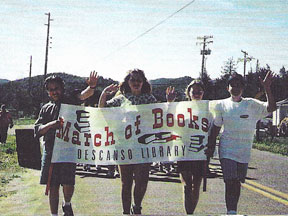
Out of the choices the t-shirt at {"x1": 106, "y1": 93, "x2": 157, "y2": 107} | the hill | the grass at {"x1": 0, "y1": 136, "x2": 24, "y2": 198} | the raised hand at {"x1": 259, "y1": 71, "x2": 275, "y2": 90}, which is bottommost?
the grass at {"x1": 0, "y1": 136, "x2": 24, "y2": 198}

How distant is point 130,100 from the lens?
17.2ft

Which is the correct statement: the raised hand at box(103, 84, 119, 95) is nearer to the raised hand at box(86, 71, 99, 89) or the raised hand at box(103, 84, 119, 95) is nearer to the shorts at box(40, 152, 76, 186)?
the raised hand at box(86, 71, 99, 89)

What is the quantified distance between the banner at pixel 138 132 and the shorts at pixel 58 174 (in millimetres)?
157

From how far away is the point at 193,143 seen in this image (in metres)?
5.32

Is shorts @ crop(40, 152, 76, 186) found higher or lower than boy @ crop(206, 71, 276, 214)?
lower

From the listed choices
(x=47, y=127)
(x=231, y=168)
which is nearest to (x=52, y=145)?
(x=47, y=127)

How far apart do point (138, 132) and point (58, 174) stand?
1.00m

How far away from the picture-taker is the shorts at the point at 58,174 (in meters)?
5.05

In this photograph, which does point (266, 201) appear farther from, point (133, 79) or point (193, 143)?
point (133, 79)

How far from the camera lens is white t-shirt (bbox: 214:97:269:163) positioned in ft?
16.9

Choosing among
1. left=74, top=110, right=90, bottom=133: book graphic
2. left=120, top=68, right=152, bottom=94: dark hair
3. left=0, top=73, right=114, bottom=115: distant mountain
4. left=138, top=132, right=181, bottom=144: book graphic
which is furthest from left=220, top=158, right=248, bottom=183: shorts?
left=0, top=73, right=114, bottom=115: distant mountain

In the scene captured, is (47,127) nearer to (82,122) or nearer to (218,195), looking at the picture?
(82,122)

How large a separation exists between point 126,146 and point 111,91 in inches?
25.8

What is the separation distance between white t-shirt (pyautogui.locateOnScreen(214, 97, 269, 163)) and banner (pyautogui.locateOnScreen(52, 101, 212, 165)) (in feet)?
0.79
